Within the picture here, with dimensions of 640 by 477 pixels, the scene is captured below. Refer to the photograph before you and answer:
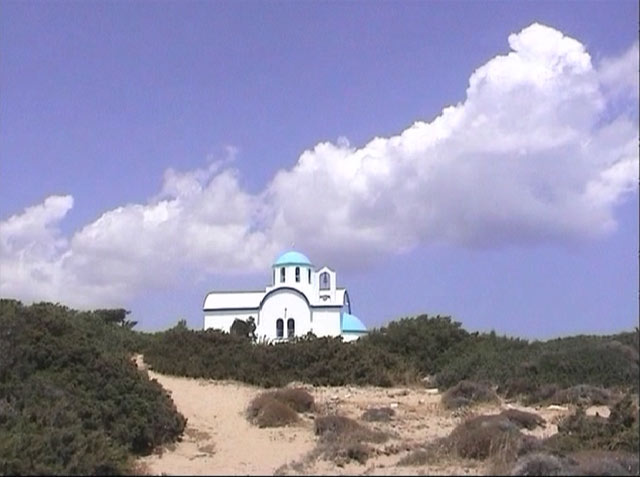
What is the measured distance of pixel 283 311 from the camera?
54219mm

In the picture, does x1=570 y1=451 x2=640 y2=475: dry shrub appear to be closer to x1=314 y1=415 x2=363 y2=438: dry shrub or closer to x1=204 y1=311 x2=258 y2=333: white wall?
x1=314 y1=415 x2=363 y2=438: dry shrub

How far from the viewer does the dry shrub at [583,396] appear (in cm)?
1814

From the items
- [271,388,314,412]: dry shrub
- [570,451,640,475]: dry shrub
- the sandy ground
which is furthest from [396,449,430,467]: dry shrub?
[271,388,314,412]: dry shrub

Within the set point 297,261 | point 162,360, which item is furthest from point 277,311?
point 162,360

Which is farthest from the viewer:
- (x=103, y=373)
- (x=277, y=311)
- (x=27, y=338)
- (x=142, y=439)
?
(x=277, y=311)

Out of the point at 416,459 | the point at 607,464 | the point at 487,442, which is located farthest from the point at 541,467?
the point at 487,442

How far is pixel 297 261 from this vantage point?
186 ft

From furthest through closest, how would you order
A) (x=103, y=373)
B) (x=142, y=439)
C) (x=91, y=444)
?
1. (x=103, y=373)
2. (x=142, y=439)
3. (x=91, y=444)

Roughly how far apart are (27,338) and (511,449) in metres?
11.6

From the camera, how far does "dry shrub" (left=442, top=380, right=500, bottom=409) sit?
59.7ft

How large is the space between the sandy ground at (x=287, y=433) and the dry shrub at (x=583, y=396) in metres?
0.95

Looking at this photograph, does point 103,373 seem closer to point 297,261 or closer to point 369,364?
point 369,364

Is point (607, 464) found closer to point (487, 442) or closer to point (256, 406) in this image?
point (487, 442)

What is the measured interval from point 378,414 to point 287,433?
2085mm
